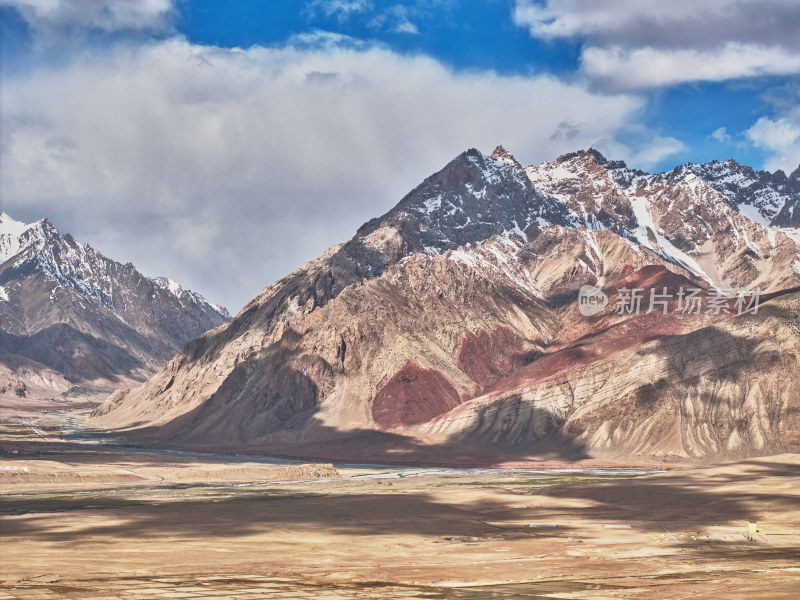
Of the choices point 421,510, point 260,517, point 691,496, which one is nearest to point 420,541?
point 421,510

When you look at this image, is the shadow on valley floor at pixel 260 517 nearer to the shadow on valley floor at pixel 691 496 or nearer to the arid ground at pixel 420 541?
the arid ground at pixel 420 541

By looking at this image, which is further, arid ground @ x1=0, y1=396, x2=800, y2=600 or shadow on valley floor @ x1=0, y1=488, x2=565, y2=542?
shadow on valley floor @ x1=0, y1=488, x2=565, y2=542

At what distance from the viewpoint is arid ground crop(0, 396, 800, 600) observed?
39188 millimetres

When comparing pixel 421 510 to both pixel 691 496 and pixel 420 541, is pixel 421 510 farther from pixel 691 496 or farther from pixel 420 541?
pixel 691 496

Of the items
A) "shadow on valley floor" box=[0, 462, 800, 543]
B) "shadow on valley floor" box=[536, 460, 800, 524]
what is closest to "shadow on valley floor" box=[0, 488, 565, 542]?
"shadow on valley floor" box=[0, 462, 800, 543]

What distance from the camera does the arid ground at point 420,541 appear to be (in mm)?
39188

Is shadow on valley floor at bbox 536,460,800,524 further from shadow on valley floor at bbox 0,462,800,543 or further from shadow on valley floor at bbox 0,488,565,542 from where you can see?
shadow on valley floor at bbox 0,488,565,542

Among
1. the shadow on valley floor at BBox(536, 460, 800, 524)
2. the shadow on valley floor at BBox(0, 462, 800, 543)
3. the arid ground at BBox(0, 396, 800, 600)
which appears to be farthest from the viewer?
the shadow on valley floor at BBox(536, 460, 800, 524)

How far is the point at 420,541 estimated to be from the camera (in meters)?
55.6

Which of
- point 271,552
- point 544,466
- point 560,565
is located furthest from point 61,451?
point 560,565

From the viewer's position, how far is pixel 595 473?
13062cm

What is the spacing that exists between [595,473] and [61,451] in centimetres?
10241

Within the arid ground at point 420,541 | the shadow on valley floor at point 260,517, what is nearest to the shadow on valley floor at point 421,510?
the shadow on valley floor at point 260,517

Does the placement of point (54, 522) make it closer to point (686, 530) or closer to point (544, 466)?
point (686, 530)
